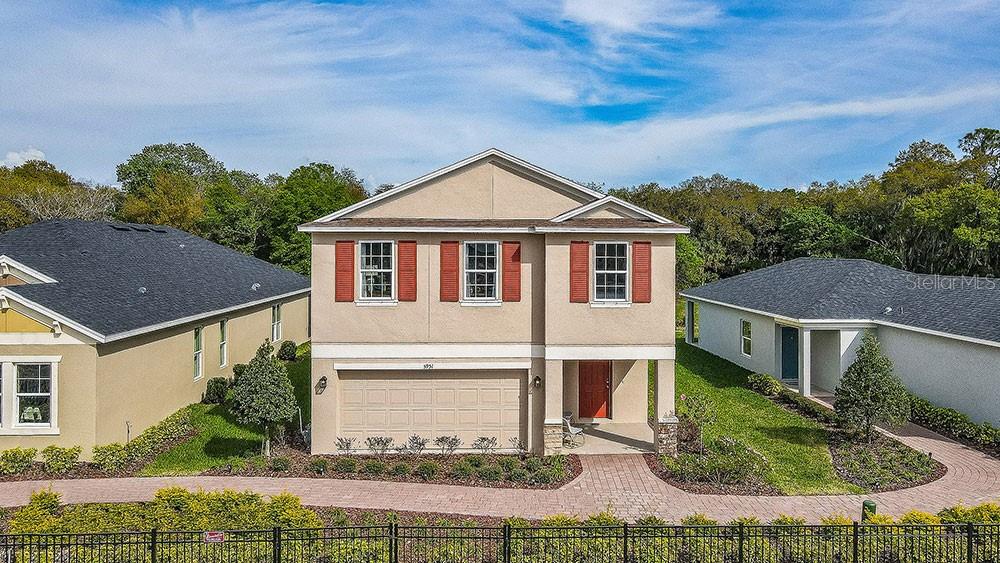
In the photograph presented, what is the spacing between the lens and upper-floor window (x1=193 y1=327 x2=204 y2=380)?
1902 cm

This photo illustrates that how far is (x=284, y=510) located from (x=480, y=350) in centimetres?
609

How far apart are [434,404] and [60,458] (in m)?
8.56

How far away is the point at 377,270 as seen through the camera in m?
14.9

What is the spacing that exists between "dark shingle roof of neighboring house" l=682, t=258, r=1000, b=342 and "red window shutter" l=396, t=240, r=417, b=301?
1326 cm

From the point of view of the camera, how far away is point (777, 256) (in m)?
48.2

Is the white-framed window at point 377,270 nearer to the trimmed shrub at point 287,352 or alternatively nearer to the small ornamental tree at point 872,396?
the small ornamental tree at point 872,396

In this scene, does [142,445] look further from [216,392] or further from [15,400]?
[216,392]

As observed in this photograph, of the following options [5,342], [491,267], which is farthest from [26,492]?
[491,267]

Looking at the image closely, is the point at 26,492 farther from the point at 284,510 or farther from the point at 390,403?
the point at 390,403

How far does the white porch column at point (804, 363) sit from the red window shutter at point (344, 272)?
49.1 ft

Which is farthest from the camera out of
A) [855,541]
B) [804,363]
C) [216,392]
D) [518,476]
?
[804,363]

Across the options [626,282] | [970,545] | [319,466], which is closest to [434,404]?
[319,466]

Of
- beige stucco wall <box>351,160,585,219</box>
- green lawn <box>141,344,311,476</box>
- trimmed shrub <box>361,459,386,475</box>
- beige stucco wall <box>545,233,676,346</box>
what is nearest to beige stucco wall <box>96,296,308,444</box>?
green lawn <box>141,344,311,476</box>

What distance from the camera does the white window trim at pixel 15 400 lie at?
13609 mm
